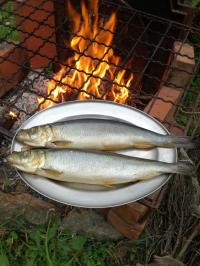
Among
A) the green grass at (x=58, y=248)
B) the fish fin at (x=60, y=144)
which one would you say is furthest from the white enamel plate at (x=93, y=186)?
the green grass at (x=58, y=248)

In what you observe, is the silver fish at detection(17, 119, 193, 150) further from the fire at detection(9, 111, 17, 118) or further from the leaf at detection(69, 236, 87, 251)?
the fire at detection(9, 111, 17, 118)

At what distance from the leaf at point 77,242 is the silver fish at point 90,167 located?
0.77 metres

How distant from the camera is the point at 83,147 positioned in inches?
80.0

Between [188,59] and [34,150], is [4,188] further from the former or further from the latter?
[188,59]

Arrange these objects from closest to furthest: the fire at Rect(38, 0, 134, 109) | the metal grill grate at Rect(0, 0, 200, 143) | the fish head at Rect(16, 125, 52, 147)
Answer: the fish head at Rect(16, 125, 52, 147) → the metal grill grate at Rect(0, 0, 200, 143) → the fire at Rect(38, 0, 134, 109)

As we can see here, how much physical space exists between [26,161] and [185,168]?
0.76 metres

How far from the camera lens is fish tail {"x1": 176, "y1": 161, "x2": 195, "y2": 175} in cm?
186

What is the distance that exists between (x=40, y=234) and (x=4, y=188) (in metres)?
0.42

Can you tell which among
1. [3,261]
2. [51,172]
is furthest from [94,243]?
[51,172]

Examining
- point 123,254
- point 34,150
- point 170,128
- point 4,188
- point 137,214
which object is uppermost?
point 34,150

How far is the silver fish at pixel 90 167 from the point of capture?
1.86 meters

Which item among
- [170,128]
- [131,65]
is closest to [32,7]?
[131,65]

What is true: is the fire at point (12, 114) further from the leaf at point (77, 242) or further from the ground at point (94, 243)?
the leaf at point (77, 242)

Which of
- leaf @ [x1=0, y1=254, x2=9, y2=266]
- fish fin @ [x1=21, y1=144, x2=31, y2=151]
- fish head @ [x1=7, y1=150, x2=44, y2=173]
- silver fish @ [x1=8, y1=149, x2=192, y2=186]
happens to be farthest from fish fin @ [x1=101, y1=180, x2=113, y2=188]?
leaf @ [x1=0, y1=254, x2=9, y2=266]
